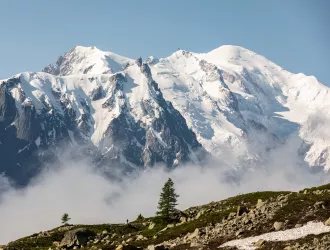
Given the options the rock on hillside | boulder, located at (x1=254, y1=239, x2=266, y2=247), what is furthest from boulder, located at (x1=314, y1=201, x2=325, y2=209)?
boulder, located at (x1=254, y1=239, x2=266, y2=247)

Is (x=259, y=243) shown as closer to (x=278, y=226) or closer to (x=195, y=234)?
(x=278, y=226)

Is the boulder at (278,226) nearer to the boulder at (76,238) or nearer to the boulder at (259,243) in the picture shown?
the boulder at (259,243)

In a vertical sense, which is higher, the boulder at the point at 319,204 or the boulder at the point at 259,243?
the boulder at the point at 319,204

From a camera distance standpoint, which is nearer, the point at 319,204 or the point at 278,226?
the point at 278,226

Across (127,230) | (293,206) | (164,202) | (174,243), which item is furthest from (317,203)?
(127,230)

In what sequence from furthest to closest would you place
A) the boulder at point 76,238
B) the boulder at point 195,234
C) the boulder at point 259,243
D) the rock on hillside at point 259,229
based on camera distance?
1. the boulder at point 76,238
2. the boulder at point 195,234
3. the rock on hillside at point 259,229
4. the boulder at point 259,243

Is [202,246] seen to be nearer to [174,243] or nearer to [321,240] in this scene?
[174,243]

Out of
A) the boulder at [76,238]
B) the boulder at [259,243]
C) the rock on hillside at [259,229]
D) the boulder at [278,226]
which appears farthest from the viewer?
the boulder at [76,238]

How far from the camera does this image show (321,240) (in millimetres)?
54125

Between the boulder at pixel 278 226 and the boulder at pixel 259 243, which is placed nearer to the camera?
the boulder at pixel 259 243

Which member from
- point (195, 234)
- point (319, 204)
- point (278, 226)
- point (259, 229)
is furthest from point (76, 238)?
point (319, 204)

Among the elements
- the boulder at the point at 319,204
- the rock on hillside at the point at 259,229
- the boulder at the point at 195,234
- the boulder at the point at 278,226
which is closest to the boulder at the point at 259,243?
the rock on hillside at the point at 259,229

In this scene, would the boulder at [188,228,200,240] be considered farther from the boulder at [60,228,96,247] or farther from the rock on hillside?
the boulder at [60,228,96,247]

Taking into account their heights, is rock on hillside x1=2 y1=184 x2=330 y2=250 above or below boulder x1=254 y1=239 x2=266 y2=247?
above
